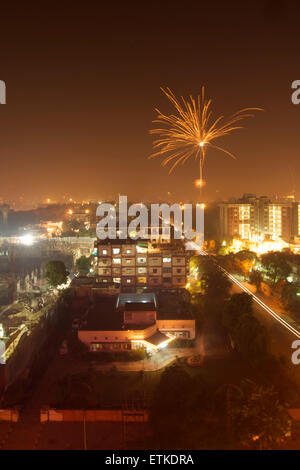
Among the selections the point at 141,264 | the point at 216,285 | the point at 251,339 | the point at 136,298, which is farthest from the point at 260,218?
the point at 251,339

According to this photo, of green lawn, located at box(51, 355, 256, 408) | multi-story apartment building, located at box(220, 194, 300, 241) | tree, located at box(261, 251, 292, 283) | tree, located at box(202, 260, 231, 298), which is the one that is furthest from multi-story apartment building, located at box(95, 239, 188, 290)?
multi-story apartment building, located at box(220, 194, 300, 241)

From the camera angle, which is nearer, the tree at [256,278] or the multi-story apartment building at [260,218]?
the tree at [256,278]

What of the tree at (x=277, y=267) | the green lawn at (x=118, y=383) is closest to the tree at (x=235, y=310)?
the green lawn at (x=118, y=383)

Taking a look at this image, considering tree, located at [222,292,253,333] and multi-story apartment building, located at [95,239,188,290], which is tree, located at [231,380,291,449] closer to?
tree, located at [222,292,253,333]

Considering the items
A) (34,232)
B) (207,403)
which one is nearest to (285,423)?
(207,403)

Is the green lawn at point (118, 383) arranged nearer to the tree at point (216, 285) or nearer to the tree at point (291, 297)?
the tree at point (291, 297)

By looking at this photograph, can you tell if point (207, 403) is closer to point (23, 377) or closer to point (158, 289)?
point (23, 377)

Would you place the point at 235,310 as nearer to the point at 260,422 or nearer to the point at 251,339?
the point at 251,339
